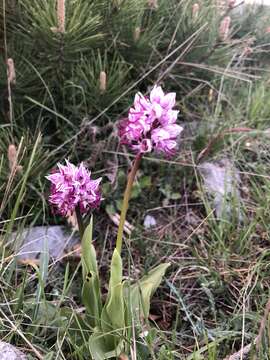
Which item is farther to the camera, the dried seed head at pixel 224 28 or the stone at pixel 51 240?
the dried seed head at pixel 224 28

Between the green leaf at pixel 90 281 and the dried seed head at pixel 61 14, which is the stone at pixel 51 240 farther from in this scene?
the dried seed head at pixel 61 14

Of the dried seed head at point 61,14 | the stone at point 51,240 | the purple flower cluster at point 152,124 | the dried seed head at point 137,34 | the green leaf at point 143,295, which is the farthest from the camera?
the dried seed head at point 137,34

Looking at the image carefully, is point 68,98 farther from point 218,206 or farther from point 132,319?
point 132,319

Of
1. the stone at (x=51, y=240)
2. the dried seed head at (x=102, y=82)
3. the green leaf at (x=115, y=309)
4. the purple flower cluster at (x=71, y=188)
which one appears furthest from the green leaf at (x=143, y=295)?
the dried seed head at (x=102, y=82)

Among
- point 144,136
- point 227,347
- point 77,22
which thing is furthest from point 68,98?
point 227,347

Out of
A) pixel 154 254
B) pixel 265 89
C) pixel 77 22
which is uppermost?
pixel 77 22

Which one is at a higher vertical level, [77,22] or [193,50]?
[77,22]

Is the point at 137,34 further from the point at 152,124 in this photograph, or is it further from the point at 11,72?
the point at 152,124
